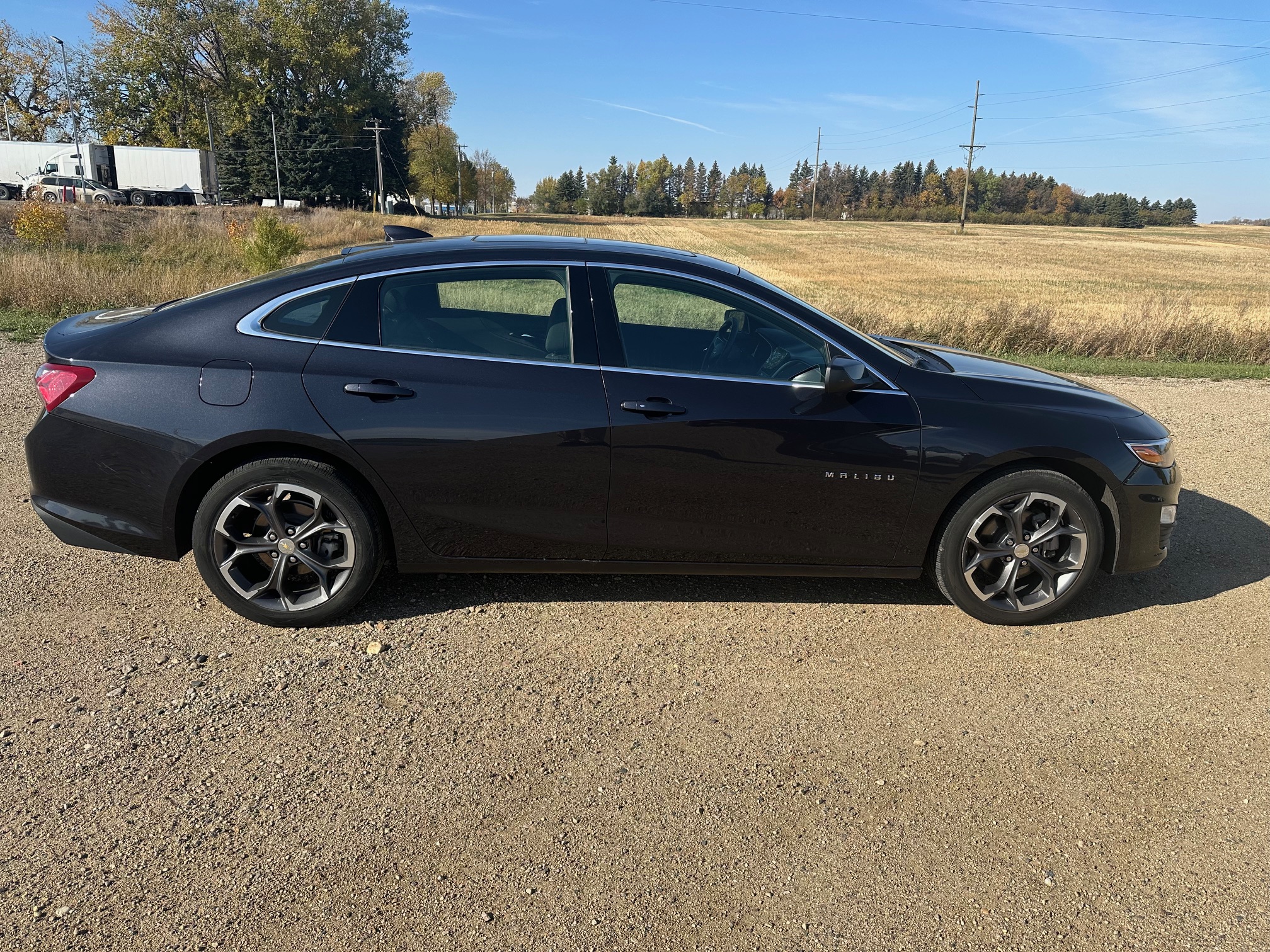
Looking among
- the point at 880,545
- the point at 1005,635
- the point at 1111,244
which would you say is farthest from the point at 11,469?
the point at 1111,244

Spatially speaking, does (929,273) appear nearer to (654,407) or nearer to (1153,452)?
(1153,452)

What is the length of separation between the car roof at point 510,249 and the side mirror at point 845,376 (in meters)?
0.71

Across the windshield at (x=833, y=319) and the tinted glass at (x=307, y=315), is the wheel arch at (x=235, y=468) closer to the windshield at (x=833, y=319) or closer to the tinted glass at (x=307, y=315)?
the tinted glass at (x=307, y=315)

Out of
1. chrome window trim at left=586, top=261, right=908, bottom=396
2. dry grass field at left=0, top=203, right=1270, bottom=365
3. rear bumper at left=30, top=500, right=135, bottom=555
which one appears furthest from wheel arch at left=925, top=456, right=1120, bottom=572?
dry grass field at left=0, top=203, right=1270, bottom=365

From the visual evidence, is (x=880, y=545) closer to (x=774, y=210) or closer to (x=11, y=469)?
(x=11, y=469)

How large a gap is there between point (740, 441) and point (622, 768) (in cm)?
148

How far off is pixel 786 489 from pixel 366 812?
6.98 feet

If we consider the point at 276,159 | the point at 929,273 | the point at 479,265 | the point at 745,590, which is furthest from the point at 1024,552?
the point at 276,159

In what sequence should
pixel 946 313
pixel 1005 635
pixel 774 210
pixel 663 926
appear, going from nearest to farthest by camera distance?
pixel 663 926
pixel 1005 635
pixel 946 313
pixel 774 210

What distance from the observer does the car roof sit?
4.06 meters

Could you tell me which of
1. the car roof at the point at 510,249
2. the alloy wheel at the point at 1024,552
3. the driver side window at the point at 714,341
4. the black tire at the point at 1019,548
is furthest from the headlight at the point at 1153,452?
the car roof at the point at 510,249

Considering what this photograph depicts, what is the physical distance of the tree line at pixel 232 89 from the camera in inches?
2874

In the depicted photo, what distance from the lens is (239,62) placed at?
75625 mm

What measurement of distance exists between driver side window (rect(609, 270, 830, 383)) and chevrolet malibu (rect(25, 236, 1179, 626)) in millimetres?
14
